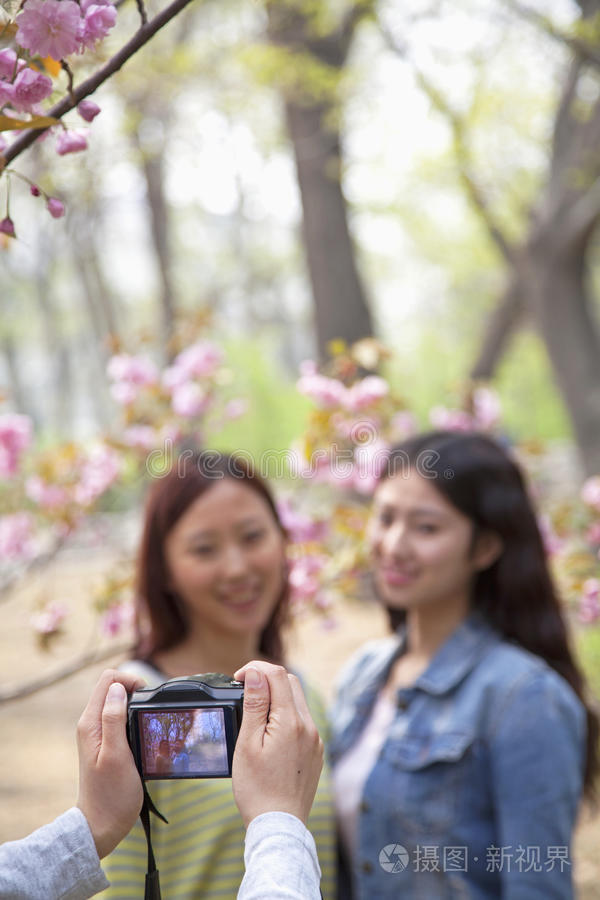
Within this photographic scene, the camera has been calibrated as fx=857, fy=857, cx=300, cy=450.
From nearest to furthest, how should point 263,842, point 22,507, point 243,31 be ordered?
point 263,842 < point 22,507 < point 243,31

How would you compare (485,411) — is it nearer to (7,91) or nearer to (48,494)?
(48,494)

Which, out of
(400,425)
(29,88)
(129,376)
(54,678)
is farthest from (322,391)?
(29,88)

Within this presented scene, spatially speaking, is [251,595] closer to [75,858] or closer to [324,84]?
[75,858]

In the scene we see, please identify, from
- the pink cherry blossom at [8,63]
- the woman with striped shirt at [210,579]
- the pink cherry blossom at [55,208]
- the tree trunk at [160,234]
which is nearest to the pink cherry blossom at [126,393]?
the woman with striped shirt at [210,579]

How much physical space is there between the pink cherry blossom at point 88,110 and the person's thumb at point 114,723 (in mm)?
592

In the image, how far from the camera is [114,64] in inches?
33.1

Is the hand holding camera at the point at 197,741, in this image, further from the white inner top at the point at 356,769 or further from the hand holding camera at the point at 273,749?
the white inner top at the point at 356,769

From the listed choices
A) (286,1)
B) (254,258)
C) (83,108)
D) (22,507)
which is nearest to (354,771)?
(83,108)

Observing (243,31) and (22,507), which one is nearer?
(22,507)

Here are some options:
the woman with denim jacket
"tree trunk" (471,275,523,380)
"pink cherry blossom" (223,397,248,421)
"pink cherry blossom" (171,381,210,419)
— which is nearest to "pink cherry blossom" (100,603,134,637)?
"pink cherry blossom" (171,381,210,419)

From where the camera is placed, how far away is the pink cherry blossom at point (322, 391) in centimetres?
279

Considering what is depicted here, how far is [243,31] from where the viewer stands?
8102 millimetres

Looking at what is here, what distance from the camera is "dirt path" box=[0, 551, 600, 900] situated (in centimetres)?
330

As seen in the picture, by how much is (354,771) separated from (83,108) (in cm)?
132
